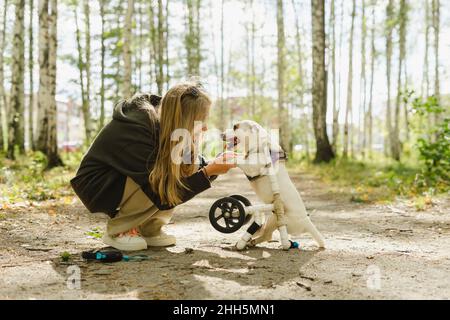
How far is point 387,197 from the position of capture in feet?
25.2

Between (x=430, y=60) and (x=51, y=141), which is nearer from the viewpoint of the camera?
(x=51, y=141)

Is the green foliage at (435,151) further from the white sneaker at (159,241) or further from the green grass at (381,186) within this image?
the white sneaker at (159,241)

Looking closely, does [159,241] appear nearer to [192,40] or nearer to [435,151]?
[435,151]

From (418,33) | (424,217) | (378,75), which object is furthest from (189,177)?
(378,75)

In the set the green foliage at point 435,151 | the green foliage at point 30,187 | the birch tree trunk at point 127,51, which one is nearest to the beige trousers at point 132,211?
the green foliage at point 30,187

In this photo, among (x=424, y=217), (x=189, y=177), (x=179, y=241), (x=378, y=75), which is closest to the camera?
(x=189, y=177)

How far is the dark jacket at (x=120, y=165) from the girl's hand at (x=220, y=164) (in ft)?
0.22

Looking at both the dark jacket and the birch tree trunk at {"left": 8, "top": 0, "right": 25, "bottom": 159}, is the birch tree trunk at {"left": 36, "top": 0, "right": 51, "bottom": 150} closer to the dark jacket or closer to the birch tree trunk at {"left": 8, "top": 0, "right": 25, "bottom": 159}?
the birch tree trunk at {"left": 8, "top": 0, "right": 25, "bottom": 159}

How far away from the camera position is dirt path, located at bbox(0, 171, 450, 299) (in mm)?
2744

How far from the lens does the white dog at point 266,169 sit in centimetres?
392

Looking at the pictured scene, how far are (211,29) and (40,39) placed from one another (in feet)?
76.4

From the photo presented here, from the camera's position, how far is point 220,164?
12.3 feet

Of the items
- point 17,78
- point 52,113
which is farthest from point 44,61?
point 17,78

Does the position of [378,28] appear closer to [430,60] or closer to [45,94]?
[430,60]
